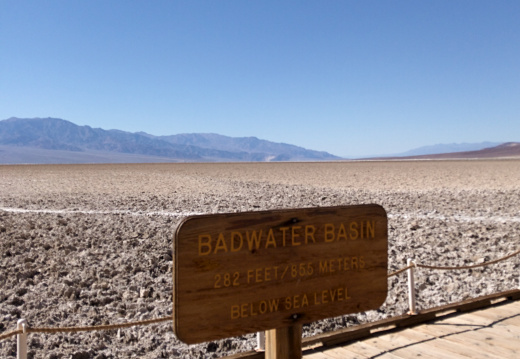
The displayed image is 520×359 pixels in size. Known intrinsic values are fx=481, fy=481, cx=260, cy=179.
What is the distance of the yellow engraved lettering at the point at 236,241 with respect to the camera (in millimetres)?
2744

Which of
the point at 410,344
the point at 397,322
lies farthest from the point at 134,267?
the point at 410,344

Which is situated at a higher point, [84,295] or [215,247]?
[215,247]

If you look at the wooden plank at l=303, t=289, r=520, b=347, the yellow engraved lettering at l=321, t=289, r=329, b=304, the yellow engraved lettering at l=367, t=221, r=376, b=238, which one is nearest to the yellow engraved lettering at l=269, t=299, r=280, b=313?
the yellow engraved lettering at l=321, t=289, r=329, b=304

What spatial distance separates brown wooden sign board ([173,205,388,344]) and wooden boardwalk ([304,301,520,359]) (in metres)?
1.62

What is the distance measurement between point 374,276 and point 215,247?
3.96 feet

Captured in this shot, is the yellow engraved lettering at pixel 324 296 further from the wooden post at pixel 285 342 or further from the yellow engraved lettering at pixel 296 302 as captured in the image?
the wooden post at pixel 285 342

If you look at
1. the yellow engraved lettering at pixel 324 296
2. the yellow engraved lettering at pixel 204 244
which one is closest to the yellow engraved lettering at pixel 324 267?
the yellow engraved lettering at pixel 324 296

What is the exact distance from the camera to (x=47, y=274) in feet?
33.3

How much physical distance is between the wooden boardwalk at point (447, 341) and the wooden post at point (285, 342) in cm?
146

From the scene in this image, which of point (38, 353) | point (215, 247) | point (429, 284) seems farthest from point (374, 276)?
point (429, 284)

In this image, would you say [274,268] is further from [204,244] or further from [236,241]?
[204,244]

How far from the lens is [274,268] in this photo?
9.48ft

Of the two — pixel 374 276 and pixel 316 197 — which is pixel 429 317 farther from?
pixel 316 197

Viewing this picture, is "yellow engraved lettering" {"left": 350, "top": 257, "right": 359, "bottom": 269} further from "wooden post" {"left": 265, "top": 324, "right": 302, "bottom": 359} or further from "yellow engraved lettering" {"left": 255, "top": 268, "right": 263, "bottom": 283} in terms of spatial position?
"yellow engraved lettering" {"left": 255, "top": 268, "right": 263, "bottom": 283}
